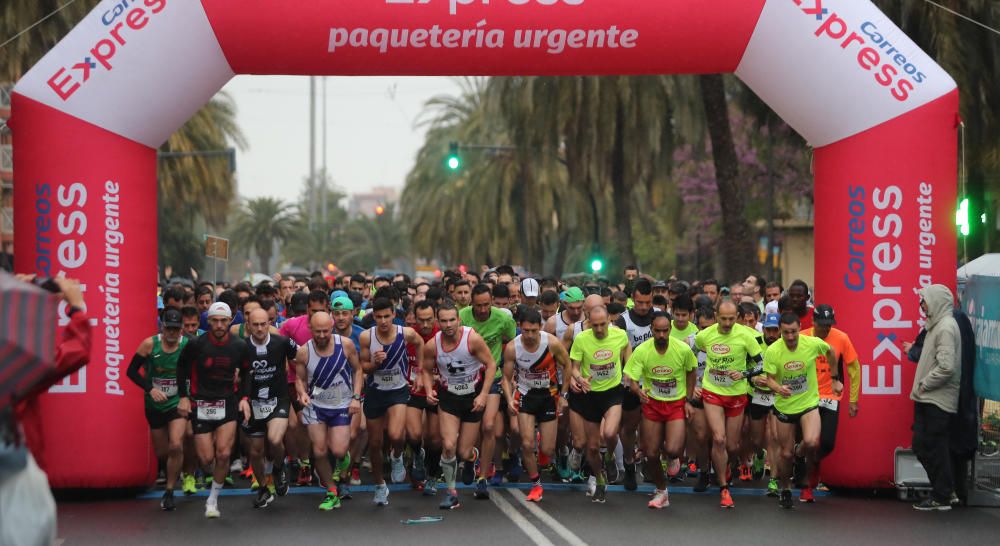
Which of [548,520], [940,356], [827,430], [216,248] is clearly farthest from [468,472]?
[216,248]

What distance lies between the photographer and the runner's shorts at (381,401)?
1268cm

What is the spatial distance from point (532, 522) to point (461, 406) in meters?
1.73

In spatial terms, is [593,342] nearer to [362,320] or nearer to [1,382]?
[362,320]

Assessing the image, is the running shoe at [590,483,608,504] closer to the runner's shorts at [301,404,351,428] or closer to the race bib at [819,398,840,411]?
the race bib at [819,398,840,411]

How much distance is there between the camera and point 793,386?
39.5 ft

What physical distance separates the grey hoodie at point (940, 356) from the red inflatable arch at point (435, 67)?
56cm

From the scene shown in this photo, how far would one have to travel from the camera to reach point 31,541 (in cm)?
511

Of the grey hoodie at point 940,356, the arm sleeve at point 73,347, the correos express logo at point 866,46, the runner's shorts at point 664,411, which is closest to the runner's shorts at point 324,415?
the runner's shorts at point 664,411

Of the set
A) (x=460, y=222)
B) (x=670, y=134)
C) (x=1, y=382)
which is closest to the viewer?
(x=1, y=382)

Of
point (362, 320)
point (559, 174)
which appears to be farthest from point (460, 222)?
point (362, 320)

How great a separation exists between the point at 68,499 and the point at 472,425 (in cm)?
380

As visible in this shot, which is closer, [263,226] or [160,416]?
[160,416]

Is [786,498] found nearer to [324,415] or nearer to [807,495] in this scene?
[807,495]

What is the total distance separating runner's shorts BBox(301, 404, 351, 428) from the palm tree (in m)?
75.8
